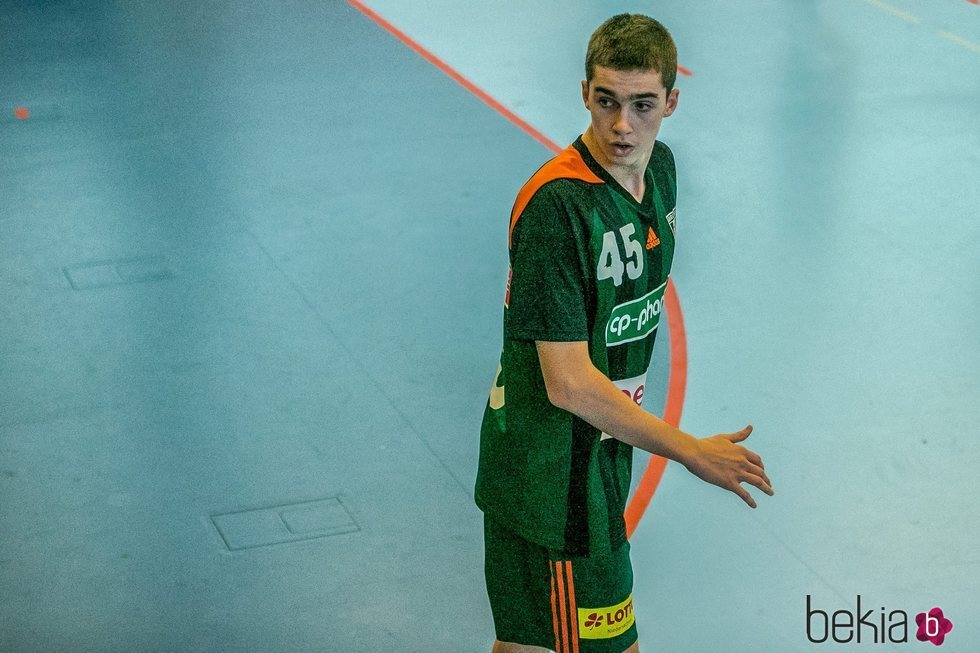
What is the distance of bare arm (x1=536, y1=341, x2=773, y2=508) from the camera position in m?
3.24

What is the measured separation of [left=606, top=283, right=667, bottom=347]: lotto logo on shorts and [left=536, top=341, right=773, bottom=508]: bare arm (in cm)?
18

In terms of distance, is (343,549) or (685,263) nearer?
(343,549)

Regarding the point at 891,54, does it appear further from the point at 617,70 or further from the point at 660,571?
the point at 617,70

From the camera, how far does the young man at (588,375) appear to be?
10.7ft

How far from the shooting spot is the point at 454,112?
1011 centimetres

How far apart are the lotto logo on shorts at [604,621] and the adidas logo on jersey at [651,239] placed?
956 mm

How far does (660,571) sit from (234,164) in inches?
194

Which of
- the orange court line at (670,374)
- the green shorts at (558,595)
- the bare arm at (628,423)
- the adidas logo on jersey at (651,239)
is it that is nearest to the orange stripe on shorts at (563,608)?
the green shorts at (558,595)

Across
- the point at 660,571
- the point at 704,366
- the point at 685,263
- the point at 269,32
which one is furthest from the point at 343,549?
the point at 269,32

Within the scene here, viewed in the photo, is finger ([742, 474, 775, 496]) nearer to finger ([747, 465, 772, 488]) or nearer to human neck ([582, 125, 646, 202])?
finger ([747, 465, 772, 488])

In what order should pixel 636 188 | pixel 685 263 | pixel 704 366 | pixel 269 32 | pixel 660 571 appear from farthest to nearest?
pixel 269 32 → pixel 685 263 → pixel 704 366 → pixel 660 571 → pixel 636 188

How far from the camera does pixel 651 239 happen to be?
137 inches

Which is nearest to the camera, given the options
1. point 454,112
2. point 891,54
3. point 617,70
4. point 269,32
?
point 617,70

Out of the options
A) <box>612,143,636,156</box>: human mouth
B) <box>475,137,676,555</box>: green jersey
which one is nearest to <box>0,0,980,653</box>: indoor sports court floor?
<box>475,137,676,555</box>: green jersey
